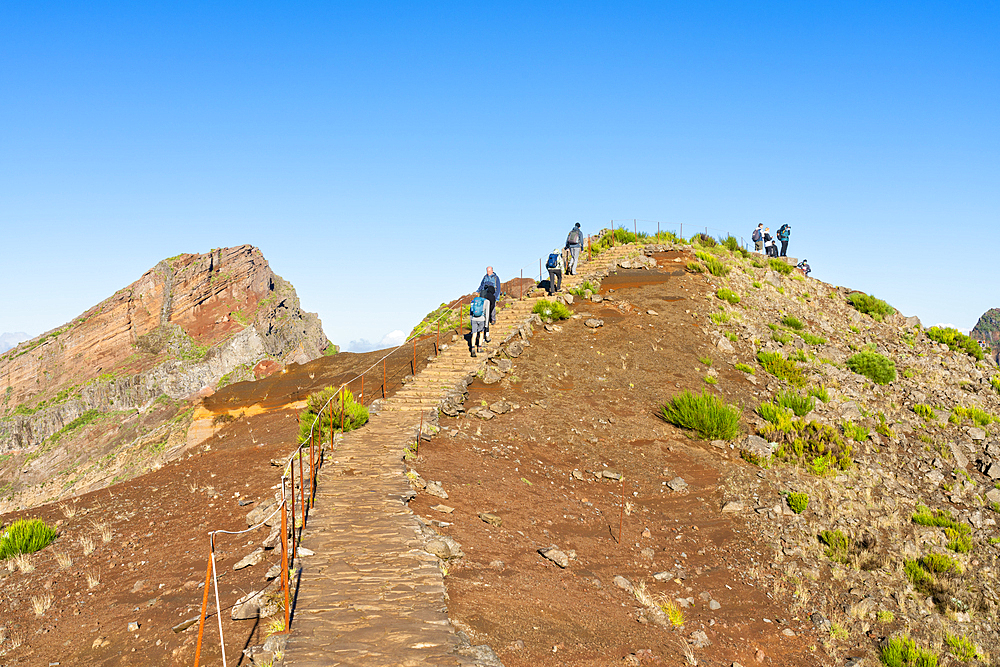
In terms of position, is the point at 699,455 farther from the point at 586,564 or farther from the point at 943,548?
the point at 586,564

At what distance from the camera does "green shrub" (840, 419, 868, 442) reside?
15.7 metres

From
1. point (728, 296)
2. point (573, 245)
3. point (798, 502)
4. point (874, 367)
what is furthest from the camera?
point (573, 245)

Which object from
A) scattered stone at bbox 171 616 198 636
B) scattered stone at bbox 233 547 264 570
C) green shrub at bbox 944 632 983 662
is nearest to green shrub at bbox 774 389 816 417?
green shrub at bbox 944 632 983 662

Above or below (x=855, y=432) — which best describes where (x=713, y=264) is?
above

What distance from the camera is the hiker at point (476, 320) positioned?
17.4 m

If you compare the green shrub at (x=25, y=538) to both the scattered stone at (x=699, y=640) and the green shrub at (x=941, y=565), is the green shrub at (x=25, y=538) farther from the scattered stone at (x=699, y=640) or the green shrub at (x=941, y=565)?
the green shrub at (x=941, y=565)

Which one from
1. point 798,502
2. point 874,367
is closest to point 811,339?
point 874,367

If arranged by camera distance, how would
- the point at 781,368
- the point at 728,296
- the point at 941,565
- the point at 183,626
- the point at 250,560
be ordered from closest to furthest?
the point at 183,626 < the point at 250,560 < the point at 941,565 < the point at 781,368 < the point at 728,296

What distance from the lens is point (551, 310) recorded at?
68.8ft

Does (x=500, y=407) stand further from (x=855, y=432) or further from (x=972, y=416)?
(x=972, y=416)

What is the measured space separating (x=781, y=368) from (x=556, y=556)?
13659 millimetres

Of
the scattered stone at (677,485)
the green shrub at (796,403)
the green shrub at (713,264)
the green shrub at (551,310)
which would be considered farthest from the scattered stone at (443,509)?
the green shrub at (713,264)

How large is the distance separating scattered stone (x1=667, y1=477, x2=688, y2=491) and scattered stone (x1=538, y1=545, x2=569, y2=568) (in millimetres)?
4682

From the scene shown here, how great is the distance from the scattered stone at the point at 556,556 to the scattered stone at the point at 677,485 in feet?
15.4
